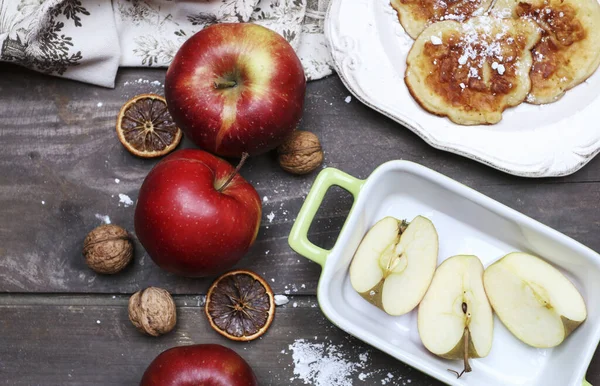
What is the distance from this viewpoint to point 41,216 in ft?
3.98

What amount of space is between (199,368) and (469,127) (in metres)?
0.64

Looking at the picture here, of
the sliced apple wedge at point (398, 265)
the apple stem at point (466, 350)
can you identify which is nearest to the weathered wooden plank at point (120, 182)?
the sliced apple wedge at point (398, 265)

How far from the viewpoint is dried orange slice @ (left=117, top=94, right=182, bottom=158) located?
119cm

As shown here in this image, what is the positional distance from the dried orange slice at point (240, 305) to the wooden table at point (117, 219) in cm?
3

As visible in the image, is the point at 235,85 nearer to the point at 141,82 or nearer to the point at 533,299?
the point at 141,82

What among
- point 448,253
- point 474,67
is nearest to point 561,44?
point 474,67

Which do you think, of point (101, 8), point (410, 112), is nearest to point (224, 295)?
point (410, 112)

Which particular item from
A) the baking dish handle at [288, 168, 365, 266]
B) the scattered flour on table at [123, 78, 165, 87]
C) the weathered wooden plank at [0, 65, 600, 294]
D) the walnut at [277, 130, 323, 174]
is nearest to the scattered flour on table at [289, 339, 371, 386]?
the weathered wooden plank at [0, 65, 600, 294]

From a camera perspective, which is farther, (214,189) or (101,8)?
(101,8)

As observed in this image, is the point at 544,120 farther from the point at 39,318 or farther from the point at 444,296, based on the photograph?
the point at 39,318

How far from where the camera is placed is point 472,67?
1184 millimetres

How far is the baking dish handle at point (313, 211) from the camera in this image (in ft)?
3.40

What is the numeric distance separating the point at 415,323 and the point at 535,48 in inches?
22.2

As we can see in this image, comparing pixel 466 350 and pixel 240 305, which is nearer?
pixel 466 350
